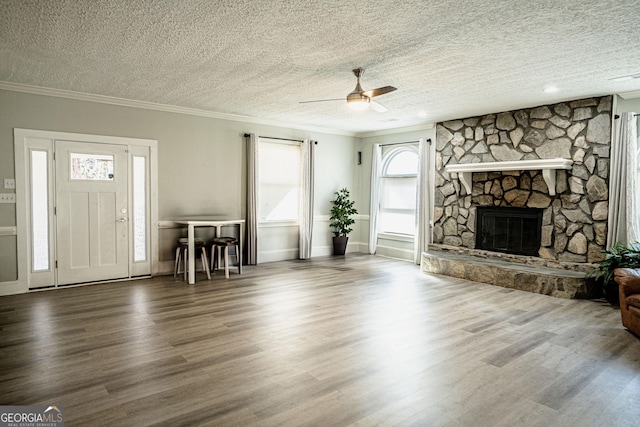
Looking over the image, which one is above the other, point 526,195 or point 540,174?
point 540,174

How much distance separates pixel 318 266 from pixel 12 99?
5.06 meters

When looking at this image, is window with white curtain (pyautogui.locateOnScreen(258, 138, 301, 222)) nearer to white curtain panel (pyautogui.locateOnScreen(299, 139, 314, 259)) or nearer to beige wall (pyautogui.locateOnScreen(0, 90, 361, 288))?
white curtain panel (pyautogui.locateOnScreen(299, 139, 314, 259))

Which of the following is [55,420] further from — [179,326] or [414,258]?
[414,258]

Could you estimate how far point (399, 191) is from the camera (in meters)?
8.26

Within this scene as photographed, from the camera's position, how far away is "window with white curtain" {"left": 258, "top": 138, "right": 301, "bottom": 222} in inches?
297

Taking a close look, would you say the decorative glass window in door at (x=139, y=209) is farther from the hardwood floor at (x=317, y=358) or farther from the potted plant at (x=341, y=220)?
the potted plant at (x=341, y=220)

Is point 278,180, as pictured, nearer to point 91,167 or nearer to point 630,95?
point 91,167

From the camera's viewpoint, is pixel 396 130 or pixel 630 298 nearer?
pixel 630 298

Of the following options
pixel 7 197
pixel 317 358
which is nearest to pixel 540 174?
pixel 317 358

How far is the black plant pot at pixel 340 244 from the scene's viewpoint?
330 inches

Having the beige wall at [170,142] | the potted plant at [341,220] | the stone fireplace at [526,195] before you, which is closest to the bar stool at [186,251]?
the beige wall at [170,142]

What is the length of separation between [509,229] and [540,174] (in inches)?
38.0

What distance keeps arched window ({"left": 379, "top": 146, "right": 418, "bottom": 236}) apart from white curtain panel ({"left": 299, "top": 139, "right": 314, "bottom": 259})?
164 centimetres

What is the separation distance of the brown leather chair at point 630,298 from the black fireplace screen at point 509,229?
2.04 metres
